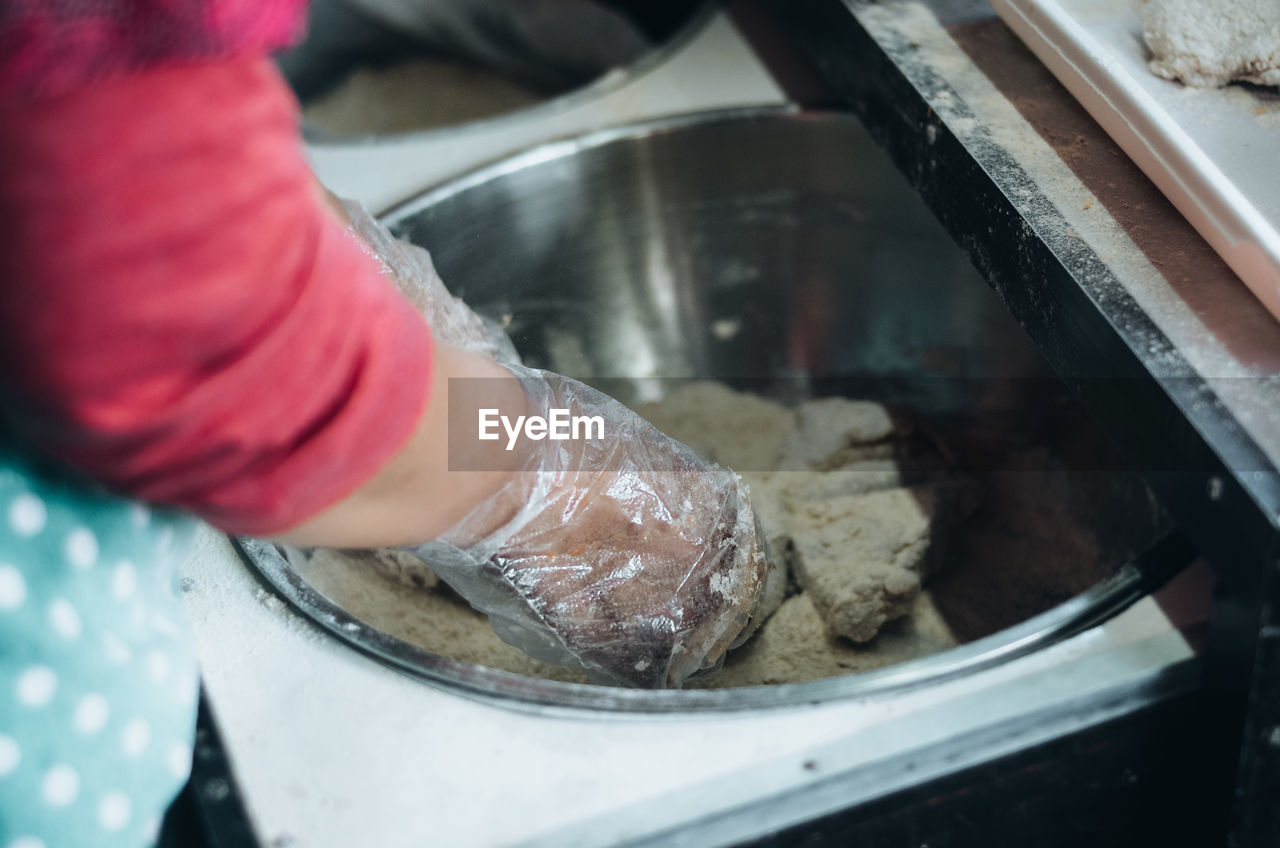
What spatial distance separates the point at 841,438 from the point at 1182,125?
0.41 metres

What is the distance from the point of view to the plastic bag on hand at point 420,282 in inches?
29.4

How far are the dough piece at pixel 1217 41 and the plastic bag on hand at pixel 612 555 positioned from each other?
41 centimetres

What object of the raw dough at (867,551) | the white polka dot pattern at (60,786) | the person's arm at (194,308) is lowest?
the raw dough at (867,551)

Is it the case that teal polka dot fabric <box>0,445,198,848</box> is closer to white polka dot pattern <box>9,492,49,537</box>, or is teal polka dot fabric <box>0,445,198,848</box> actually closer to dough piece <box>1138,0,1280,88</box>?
white polka dot pattern <box>9,492,49,537</box>

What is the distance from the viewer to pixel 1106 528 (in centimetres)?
84

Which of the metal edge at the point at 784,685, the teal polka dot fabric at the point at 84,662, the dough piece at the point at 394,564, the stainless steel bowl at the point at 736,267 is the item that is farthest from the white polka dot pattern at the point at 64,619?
the stainless steel bowl at the point at 736,267

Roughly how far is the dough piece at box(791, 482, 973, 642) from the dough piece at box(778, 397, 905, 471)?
6 cm

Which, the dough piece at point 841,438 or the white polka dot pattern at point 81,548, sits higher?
the white polka dot pattern at point 81,548

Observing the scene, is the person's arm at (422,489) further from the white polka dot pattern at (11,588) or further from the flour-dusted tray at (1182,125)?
the flour-dusted tray at (1182,125)

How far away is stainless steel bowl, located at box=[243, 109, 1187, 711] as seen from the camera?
0.99 meters

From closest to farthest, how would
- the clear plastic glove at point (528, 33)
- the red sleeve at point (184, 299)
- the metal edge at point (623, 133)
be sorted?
the red sleeve at point (184, 299), the metal edge at point (623, 133), the clear plastic glove at point (528, 33)

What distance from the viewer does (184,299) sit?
0.34 m

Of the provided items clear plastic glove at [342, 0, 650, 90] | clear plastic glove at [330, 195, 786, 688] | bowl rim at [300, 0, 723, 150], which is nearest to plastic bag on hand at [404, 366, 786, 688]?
clear plastic glove at [330, 195, 786, 688]

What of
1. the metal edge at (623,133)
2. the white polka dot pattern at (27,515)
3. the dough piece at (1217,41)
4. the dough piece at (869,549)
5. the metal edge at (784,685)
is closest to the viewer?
the white polka dot pattern at (27,515)
